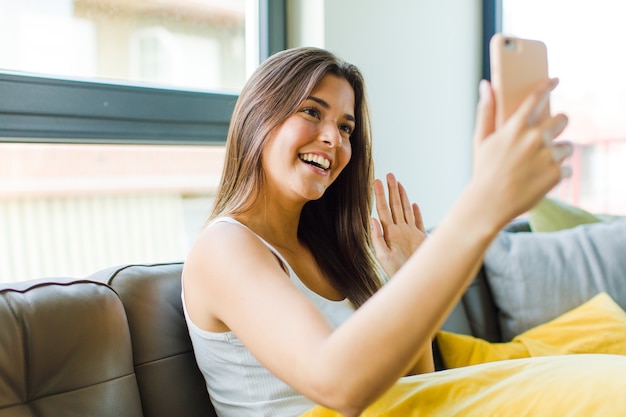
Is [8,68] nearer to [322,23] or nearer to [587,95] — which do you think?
[322,23]

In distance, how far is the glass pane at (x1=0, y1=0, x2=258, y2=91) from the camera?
1.71 m

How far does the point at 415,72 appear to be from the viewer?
8.02 ft

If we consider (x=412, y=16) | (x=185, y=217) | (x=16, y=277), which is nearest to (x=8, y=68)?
(x=16, y=277)

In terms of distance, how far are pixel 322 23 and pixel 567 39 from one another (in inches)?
45.6

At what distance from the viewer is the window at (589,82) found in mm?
2607

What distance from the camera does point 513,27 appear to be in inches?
110

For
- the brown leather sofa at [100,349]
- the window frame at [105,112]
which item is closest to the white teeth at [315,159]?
the brown leather sofa at [100,349]

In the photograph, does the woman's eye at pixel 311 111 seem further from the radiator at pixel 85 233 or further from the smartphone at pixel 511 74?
the radiator at pixel 85 233

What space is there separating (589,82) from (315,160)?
179cm

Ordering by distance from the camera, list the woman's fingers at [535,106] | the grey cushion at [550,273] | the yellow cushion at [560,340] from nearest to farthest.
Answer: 1. the woman's fingers at [535,106]
2. the yellow cushion at [560,340]
3. the grey cushion at [550,273]

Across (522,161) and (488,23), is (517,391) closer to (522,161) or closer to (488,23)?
(522,161)

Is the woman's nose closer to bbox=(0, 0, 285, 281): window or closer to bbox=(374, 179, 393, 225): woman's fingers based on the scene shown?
bbox=(374, 179, 393, 225): woman's fingers

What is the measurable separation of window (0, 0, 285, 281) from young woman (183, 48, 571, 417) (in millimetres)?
563

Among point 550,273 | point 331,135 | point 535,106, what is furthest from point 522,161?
point 550,273
